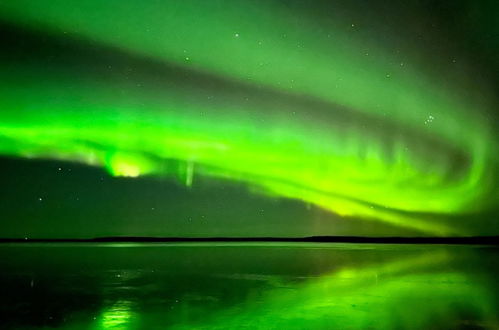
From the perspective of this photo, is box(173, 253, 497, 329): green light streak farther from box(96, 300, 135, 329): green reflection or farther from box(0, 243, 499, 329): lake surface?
box(96, 300, 135, 329): green reflection

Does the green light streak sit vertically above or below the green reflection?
above

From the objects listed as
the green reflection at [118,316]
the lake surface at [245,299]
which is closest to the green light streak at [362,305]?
the lake surface at [245,299]

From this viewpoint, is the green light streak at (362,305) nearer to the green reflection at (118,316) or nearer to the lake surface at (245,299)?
the lake surface at (245,299)

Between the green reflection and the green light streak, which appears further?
the green light streak

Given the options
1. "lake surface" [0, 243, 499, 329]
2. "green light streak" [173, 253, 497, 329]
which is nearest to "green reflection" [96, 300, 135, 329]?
"lake surface" [0, 243, 499, 329]

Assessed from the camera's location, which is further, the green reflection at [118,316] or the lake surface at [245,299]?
the lake surface at [245,299]

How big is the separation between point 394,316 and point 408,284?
2.05 m

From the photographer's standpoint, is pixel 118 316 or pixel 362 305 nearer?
pixel 118 316

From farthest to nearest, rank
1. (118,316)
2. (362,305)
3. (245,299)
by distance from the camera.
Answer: (245,299)
(362,305)
(118,316)

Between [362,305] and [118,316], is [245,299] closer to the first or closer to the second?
[362,305]

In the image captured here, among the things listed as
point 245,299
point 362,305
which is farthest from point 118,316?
point 362,305

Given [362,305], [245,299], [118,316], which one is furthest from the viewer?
[245,299]

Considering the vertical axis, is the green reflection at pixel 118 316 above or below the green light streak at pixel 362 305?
below

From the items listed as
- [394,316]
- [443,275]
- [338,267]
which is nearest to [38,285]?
[394,316]
